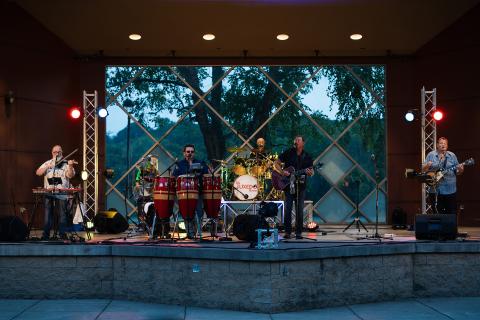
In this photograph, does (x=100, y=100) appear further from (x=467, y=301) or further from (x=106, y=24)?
(x=467, y=301)

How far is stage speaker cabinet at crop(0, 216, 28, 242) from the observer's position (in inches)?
345

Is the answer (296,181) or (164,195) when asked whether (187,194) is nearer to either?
(164,195)

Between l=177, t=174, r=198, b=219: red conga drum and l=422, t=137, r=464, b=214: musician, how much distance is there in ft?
11.8

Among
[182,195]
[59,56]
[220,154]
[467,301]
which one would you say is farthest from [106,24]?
[467,301]

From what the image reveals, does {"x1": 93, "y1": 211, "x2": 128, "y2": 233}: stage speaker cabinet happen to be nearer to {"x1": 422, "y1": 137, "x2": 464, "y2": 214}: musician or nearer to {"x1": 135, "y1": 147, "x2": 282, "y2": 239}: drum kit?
{"x1": 135, "y1": 147, "x2": 282, "y2": 239}: drum kit

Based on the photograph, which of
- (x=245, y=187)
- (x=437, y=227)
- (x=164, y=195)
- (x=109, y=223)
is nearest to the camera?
(x=437, y=227)

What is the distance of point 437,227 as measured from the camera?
8.38m

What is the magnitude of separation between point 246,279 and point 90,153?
7863 millimetres

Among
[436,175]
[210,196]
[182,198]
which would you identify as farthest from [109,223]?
[436,175]

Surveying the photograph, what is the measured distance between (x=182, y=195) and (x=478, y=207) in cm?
634

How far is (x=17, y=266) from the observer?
306 inches

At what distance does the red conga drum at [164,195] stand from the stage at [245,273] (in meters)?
1.18

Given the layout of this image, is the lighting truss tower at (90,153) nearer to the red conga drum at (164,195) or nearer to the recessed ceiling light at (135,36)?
the recessed ceiling light at (135,36)

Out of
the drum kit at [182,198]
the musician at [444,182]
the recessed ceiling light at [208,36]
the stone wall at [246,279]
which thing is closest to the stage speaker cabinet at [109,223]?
the drum kit at [182,198]
